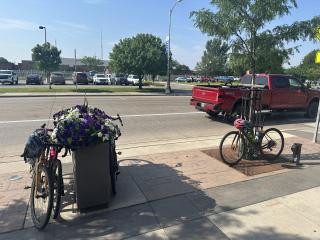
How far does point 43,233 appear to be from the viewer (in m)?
3.79

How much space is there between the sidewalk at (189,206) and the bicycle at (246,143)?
0.50 meters

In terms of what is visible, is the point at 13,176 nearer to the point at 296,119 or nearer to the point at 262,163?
the point at 262,163

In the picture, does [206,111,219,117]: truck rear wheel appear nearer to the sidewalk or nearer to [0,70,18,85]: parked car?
the sidewalk

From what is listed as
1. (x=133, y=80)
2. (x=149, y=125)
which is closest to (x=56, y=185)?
(x=149, y=125)

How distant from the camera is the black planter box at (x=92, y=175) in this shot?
4094 millimetres

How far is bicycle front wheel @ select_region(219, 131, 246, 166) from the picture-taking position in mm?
6453

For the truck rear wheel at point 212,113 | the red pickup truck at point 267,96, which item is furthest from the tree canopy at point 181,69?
the truck rear wheel at point 212,113

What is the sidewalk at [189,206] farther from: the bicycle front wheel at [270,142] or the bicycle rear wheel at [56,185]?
the bicycle front wheel at [270,142]

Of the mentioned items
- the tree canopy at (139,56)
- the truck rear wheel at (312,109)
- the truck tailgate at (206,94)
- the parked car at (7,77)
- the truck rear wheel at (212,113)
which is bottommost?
the truck rear wheel at (212,113)

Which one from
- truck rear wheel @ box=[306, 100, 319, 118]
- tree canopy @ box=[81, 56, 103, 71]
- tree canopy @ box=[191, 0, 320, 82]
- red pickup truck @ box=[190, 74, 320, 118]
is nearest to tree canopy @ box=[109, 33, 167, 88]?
red pickup truck @ box=[190, 74, 320, 118]

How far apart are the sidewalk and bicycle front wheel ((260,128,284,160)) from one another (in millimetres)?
666

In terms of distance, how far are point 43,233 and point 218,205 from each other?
2425mm

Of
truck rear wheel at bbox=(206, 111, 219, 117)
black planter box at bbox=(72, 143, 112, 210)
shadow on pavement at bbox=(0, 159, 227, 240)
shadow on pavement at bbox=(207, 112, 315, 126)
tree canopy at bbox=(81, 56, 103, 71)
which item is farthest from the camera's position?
tree canopy at bbox=(81, 56, 103, 71)

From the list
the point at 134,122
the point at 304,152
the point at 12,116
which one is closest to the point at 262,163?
the point at 304,152
